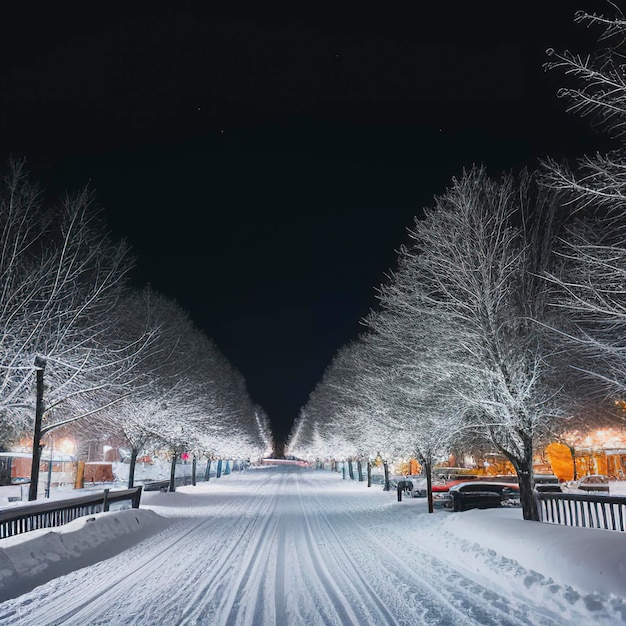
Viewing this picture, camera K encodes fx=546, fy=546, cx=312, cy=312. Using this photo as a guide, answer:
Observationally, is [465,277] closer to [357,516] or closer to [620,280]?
[620,280]

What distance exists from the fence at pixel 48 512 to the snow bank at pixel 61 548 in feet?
2.45

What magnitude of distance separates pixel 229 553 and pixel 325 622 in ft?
19.5

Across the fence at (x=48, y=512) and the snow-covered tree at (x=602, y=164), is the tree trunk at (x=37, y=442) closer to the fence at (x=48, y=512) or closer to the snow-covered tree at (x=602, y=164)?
the fence at (x=48, y=512)

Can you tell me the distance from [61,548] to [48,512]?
2400 mm

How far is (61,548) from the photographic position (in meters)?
10.9

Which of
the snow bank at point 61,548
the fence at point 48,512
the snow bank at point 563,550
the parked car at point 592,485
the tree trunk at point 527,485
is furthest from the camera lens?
the parked car at point 592,485

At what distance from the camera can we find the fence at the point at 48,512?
11398 mm

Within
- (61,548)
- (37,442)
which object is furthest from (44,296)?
(61,548)

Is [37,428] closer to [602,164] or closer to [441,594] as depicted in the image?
[441,594]

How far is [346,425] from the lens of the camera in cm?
3869

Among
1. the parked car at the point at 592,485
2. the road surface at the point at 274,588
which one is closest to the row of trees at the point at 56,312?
the road surface at the point at 274,588

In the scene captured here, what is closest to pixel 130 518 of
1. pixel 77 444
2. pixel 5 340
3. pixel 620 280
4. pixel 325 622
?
pixel 5 340

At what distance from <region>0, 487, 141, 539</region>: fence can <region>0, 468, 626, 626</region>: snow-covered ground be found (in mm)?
870

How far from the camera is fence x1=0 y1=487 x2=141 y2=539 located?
449 inches
